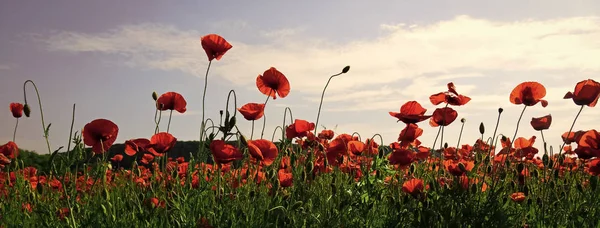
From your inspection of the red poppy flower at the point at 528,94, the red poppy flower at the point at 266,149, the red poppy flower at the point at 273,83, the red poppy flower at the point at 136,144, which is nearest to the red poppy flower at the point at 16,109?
the red poppy flower at the point at 136,144

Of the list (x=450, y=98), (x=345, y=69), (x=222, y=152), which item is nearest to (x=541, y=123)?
(x=450, y=98)

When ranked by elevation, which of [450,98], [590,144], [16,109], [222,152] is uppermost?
[450,98]

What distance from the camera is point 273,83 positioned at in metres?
3.31

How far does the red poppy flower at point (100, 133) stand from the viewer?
273cm

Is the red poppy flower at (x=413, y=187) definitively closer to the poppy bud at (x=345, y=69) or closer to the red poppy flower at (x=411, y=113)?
the red poppy flower at (x=411, y=113)

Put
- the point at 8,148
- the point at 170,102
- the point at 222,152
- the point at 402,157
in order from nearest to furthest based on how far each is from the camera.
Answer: the point at 222,152 < the point at 402,157 < the point at 170,102 < the point at 8,148

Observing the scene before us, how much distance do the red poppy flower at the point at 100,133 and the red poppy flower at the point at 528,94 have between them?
82.2 inches

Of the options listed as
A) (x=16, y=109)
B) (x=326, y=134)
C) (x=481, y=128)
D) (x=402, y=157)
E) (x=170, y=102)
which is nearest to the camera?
(x=402, y=157)

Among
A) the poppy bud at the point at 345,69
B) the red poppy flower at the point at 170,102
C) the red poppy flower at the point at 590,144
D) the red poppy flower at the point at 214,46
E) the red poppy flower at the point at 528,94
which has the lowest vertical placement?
the red poppy flower at the point at 590,144

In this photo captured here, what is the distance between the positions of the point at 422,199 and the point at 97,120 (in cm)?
170

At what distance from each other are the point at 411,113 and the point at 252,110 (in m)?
0.84

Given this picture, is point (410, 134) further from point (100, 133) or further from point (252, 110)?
point (100, 133)

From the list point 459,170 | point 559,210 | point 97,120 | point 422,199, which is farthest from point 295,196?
point 559,210

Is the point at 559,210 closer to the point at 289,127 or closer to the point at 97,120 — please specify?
the point at 289,127
